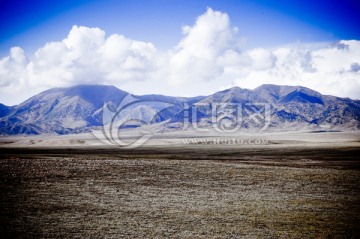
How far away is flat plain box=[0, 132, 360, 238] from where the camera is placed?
12219 mm

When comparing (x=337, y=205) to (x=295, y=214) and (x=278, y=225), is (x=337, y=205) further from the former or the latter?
(x=278, y=225)

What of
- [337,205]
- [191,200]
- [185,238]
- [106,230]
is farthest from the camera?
[191,200]

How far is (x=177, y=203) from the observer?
16.5 m

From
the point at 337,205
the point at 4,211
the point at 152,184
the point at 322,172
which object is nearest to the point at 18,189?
the point at 4,211

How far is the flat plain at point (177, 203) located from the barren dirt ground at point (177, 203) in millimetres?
44

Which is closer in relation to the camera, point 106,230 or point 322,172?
point 106,230

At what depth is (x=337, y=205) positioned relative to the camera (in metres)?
16.0

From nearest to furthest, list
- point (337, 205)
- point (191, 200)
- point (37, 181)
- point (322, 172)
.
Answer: point (337, 205) < point (191, 200) < point (37, 181) < point (322, 172)

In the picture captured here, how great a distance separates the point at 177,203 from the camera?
1645cm

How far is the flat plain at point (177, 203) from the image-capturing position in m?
12.2

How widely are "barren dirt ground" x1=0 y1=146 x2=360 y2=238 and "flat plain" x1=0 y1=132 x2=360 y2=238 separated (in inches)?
1.7

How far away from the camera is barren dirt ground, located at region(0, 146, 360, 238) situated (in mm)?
12227

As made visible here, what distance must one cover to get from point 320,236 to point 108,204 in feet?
35.2

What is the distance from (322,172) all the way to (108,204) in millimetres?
20024
